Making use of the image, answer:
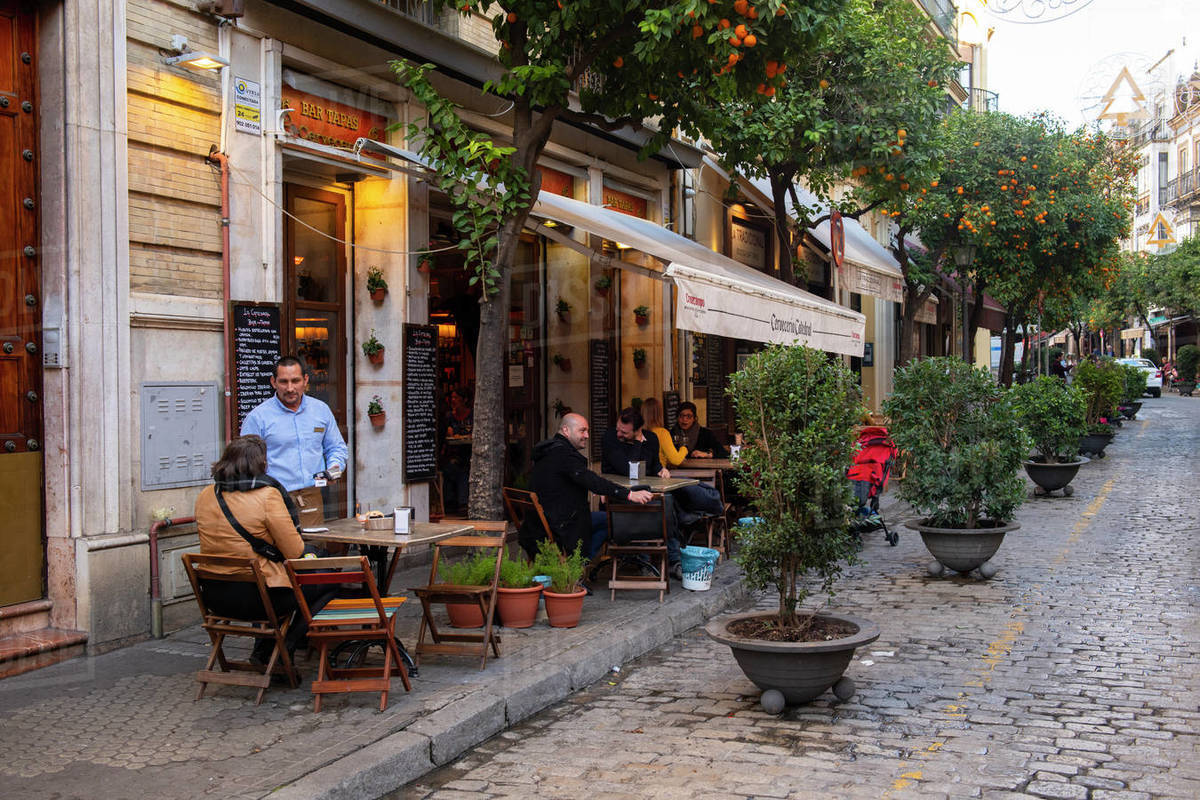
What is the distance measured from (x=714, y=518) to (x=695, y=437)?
2350 millimetres

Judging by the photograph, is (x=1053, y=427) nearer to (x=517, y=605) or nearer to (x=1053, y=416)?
(x=1053, y=416)

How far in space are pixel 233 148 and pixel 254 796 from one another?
5.18 metres

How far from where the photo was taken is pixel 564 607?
276 inches

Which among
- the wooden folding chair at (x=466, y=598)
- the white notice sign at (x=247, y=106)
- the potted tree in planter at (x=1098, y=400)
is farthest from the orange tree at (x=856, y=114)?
the potted tree in planter at (x=1098, y=400)

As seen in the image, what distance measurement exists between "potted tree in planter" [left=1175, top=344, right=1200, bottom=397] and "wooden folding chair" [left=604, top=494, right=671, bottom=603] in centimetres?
5477

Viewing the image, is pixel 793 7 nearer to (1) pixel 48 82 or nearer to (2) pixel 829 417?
(2) pixel 829 417

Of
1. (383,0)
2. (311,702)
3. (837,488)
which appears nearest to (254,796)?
(311,702)

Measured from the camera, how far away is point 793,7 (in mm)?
7324

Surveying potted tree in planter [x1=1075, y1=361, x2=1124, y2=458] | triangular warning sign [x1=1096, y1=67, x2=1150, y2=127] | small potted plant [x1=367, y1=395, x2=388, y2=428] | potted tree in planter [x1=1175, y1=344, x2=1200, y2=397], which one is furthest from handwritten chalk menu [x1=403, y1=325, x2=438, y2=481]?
potted tree in planter [x1=1175, y1=344, x2=1200, y2=397]

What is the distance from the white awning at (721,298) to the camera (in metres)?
8.20

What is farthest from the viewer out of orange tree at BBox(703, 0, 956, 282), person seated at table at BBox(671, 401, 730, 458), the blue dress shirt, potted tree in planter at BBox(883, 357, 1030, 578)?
orange tree at BBox(703, 0, 956, 282)

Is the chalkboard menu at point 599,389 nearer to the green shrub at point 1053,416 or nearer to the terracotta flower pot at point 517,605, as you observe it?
the green shrub at point 1053,416

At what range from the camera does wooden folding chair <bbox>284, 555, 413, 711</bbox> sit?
5.15 m

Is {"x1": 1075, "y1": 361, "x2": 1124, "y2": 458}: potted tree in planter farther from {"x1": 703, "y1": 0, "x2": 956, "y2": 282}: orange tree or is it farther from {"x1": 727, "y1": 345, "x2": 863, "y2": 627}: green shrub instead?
{"x1": 727, "y1": 345, "x2": 863, "y2": 627}: green shrub
